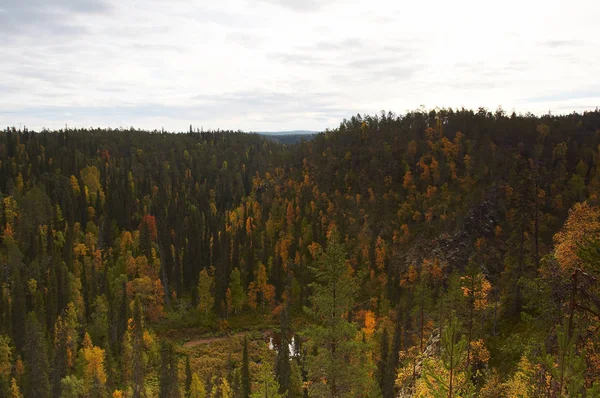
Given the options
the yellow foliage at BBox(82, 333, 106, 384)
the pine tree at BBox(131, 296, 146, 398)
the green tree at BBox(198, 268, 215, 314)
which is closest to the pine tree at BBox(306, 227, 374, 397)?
the pine tree at BBox(131, 296, 146, 398)

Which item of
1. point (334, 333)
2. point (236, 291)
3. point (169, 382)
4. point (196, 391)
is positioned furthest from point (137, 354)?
point (334, 333)

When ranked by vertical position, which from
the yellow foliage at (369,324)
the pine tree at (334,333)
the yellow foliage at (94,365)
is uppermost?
the pine tree at (334,333)

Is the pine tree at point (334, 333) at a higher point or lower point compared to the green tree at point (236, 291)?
higher

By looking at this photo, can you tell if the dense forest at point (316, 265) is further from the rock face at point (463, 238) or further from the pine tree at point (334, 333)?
the rock face at point (463, 238)

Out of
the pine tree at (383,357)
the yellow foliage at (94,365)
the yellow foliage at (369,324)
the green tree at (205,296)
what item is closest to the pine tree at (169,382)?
the yellow foliage at (94,365)

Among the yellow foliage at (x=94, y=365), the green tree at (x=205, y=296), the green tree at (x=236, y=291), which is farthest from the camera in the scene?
the green tree at (x=236, y=291)

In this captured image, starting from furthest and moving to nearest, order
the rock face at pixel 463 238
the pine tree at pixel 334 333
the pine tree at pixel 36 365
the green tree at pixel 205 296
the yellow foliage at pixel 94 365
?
the rock face at pixel 463 238 → the green tree at pixel 205 296 → the yellow foliage at pixel 94 365 → the pine tree at pixel 36 365 → the pine tree at pixel 334 333

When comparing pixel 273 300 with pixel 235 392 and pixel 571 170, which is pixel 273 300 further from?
pixel 571 170

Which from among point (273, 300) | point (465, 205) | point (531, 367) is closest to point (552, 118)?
point (465, 205)

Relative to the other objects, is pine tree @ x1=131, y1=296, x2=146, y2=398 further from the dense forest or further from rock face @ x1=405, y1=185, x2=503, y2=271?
rock face @ x1=405, y1=185, x2=503, y2=271
